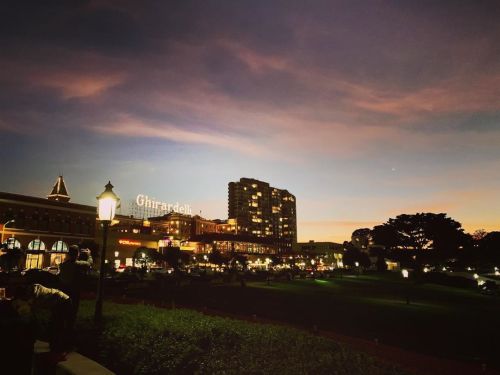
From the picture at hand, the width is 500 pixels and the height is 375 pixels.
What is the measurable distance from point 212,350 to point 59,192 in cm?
10559

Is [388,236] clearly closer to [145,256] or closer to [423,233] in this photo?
[423,233]

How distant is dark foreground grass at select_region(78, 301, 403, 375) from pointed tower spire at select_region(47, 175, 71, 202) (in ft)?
334

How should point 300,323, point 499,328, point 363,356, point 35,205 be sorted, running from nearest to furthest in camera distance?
point 363,356, point 300,323, point 499,328, point 35,205

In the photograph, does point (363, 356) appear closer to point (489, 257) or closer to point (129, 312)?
point (129, 312)

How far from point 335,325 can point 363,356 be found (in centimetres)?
1597

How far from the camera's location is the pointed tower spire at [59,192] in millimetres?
99512

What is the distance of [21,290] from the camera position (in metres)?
6.89

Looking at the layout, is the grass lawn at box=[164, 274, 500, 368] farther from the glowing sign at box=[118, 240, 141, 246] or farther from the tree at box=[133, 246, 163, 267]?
the glowing sign at box=[118, 240, 141, 246]

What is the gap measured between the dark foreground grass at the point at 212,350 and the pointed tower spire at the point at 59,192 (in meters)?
102

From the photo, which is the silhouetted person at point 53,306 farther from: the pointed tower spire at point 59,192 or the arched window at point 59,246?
the pointed tower spire at point 59,192

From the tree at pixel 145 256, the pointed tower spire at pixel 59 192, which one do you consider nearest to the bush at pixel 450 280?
the tree at pixel 145 256

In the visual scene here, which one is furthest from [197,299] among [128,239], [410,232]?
[410,232]

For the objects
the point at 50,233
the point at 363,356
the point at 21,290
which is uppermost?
the point at 50,233

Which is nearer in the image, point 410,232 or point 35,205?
point 35,205
